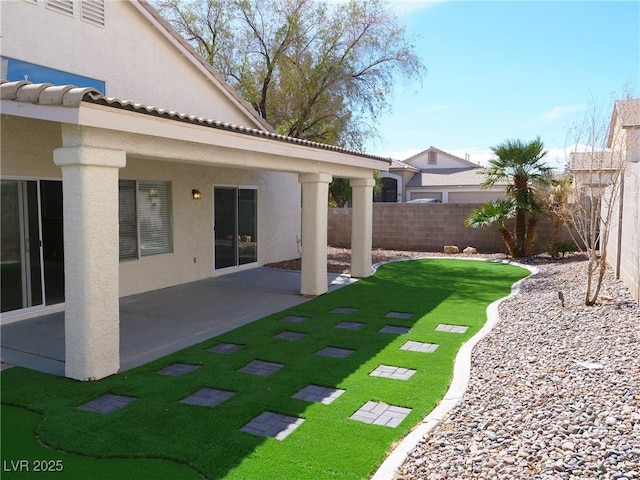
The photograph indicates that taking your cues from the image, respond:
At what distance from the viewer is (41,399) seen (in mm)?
5891

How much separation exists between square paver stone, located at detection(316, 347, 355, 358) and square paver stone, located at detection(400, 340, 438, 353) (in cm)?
86

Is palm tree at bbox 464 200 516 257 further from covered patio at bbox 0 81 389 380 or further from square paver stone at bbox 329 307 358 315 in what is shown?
square paver stone at bbox 329 307 358 315

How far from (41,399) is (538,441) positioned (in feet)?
17.3

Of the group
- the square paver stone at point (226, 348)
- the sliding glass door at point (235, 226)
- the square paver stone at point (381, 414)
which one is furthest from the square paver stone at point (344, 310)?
the sliding glass door at point (235, 226)

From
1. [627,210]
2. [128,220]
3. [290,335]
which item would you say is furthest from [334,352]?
[627,210]

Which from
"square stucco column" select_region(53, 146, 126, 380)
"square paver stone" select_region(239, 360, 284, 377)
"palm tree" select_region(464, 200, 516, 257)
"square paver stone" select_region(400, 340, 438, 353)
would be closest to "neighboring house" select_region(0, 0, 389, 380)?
"square stucco column" select_region(53, 146, 126, 380)

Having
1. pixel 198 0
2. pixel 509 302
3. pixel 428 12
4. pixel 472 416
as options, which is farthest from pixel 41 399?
pixel 198 0

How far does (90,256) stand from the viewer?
6.32 metres

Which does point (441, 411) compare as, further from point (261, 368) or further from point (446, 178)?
point (446, 178)

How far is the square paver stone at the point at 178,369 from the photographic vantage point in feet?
22.6

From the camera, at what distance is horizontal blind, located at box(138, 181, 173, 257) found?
1211cm

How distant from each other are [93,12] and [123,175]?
Answer: 341 centimetres

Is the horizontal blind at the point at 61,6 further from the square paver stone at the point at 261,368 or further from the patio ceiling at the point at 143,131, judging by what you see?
the square paver stone at the point at 261,368

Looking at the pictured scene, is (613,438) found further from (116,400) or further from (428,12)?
(428,12)
